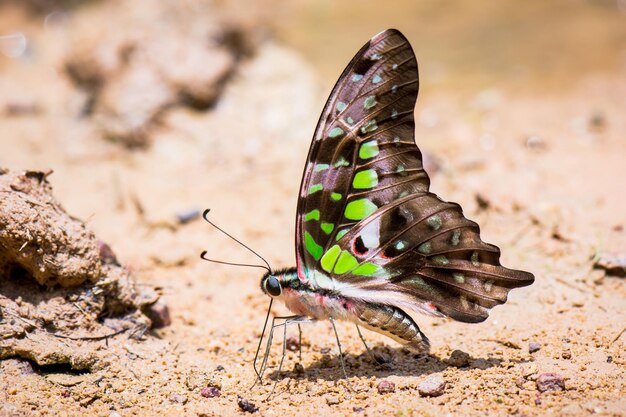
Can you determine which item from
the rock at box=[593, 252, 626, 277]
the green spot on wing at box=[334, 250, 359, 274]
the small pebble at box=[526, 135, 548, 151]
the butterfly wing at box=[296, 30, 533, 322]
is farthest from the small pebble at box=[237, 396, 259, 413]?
the small pebble at box=[526, 135, 548, 151]

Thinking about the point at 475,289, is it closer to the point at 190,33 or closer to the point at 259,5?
the point at 190,33

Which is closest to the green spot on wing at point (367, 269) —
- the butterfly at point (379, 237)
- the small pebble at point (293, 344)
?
the butterfly at point (379, 237)

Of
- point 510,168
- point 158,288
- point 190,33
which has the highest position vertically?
point 190,33

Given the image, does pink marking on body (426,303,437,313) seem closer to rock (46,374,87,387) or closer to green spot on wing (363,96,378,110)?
green spot on wing (363,96,378,110)

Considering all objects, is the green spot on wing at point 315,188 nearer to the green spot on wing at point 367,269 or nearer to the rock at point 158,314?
the green spot on wing at point 367,269

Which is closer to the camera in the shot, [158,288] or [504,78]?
[158,288]

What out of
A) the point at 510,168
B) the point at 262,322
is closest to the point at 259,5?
the point at 510,168

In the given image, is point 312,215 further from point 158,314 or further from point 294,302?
point 158,314
